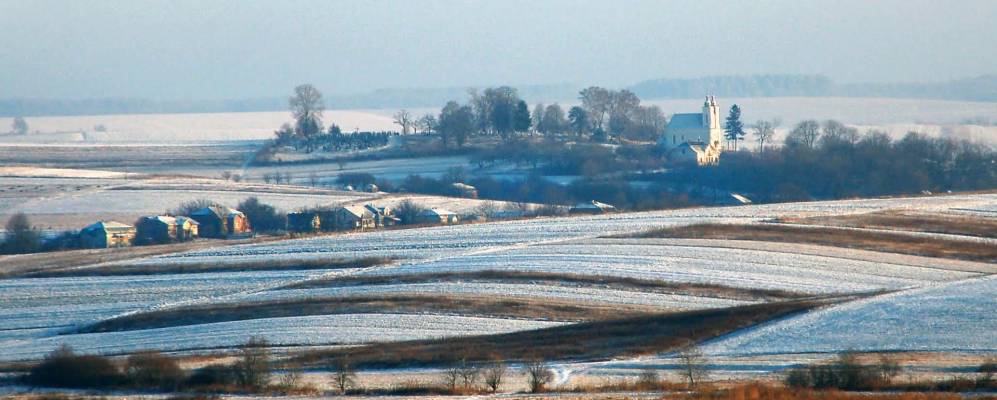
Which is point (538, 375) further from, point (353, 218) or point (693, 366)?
point (353, 218)

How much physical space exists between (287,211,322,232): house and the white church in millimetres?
41221

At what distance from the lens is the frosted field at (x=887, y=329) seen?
3447 centimetres

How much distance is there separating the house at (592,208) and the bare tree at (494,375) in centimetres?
4603

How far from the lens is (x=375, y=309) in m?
43.4

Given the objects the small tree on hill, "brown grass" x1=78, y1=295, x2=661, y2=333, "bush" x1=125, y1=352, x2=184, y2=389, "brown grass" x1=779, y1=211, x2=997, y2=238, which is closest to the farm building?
the small tree on hill

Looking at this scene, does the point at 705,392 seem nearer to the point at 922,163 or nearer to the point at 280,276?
→ the point at 280,276

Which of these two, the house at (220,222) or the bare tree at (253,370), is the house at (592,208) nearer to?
the house at (220,222)

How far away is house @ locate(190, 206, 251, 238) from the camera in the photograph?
7838cm

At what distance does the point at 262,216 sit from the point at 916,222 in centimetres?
3809

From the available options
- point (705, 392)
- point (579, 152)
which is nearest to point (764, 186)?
point (579, 152)

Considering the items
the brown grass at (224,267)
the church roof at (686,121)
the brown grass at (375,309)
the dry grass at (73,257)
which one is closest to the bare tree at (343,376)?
the brown grass at (375,309)

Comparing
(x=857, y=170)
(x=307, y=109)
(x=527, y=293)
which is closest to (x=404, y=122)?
(x=307, y=109)

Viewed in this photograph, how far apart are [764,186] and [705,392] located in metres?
69.3

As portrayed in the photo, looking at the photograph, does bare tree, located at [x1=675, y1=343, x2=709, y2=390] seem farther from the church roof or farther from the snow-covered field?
the church roof
